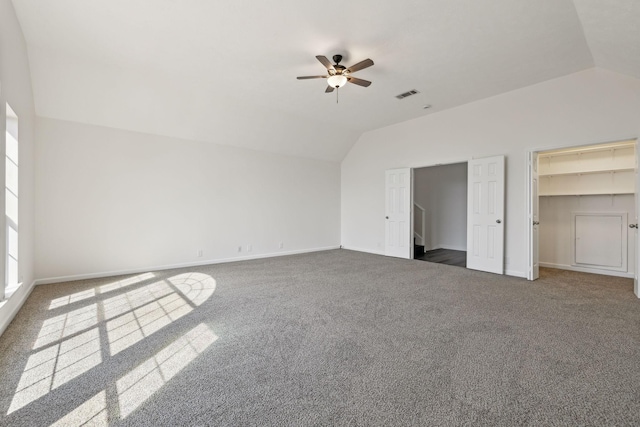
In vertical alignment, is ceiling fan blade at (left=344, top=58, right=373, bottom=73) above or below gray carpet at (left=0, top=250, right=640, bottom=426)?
above

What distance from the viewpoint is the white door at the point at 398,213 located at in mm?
6266

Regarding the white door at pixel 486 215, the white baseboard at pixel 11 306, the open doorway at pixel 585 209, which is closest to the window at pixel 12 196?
the white baseboard at pixel 11 306

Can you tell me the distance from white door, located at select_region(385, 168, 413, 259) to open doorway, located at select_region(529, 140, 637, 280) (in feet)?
7.60

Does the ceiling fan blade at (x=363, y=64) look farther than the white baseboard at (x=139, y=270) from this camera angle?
No

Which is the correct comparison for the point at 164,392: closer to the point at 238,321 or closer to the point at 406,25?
the point at 238,321

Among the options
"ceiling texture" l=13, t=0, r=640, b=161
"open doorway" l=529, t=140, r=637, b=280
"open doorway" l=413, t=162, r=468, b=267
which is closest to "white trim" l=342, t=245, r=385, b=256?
"open doorway" l=413, t=162, r=468, b=267

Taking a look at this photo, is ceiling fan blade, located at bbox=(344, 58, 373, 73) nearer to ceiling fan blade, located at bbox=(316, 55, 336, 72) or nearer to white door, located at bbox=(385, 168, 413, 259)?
ceiling fan blade, located at bbox=(316, 55, 336, 72)

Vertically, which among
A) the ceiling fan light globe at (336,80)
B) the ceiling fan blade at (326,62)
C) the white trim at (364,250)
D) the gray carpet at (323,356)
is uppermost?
the ceiling fan blade at (326,62)

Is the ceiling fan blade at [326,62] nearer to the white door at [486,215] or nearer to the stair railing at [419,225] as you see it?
the white door at [486,215]

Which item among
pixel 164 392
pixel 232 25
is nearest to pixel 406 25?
pixel 232 25

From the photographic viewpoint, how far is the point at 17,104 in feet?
10.4

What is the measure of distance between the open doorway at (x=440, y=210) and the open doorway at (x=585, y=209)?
208 cm

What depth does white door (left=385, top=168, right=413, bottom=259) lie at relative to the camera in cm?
627

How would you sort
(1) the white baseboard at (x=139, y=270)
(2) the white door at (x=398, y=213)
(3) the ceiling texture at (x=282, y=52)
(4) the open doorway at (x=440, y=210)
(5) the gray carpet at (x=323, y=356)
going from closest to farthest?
(5) the gray carpet at (x=323, y=356)
(3) the ceiling texture at (x=282, y=52)
(1) the white baseboard at (x=139, y=270)
(2) the white door at (x=398, y=213)
(4) the open doorway at (x=440, y=210)
